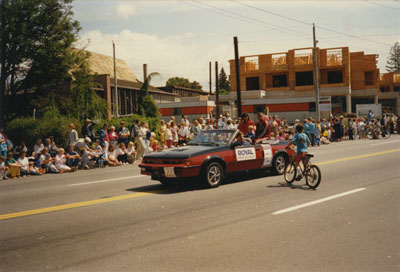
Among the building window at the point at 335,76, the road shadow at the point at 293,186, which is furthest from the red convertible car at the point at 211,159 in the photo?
the building window at the point at 335,76

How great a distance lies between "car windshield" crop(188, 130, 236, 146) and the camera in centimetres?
1123

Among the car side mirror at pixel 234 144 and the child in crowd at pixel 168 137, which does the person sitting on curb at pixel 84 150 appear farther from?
the car side mirror at pixel 234 144

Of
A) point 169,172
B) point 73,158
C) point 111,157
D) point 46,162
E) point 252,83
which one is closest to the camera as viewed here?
point 169,172

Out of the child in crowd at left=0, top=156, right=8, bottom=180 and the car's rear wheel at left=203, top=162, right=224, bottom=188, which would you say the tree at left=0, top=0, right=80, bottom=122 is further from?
the car's rear wheel at left=203, top=162, right=224, bottom=188

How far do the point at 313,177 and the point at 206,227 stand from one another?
14.9 feet

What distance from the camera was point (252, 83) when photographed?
65.2 metres

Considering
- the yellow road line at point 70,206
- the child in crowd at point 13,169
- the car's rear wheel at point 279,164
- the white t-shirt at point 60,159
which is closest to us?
the yellow road line at point 70,206

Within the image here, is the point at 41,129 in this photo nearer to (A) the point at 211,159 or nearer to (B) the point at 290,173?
(A) the point at 211,159

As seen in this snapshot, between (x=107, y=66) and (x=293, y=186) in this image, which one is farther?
(x=107, y=66)

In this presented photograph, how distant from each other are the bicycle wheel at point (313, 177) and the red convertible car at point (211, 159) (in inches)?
70.5

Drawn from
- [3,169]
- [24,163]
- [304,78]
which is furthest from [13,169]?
[304,78]

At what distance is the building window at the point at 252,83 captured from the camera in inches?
2547

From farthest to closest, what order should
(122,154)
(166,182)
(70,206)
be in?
(122,154), (166,182), (70,206)

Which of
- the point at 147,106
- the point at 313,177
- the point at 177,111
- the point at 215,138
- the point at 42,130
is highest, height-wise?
the point at 177,111
